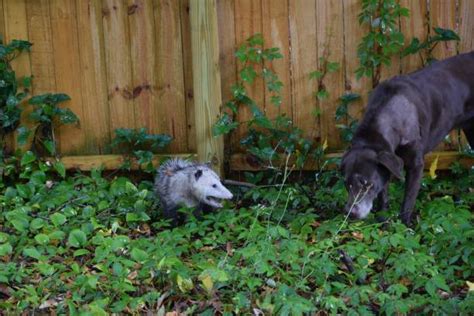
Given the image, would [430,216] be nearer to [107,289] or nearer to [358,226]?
[358,226]

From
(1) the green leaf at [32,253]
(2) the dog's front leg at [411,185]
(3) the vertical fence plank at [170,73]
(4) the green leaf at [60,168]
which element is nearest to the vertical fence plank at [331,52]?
(2) the dog's front leg at [411,185]

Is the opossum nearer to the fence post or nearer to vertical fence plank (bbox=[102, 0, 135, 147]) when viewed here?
the fence post

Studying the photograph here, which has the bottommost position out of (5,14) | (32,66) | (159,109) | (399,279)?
(399,279)

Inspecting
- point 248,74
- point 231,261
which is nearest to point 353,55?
point 248,74

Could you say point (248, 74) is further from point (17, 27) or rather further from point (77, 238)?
point (77, 238)

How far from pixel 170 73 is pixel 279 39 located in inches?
39.9

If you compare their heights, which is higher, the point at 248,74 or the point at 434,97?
the point at 248,74

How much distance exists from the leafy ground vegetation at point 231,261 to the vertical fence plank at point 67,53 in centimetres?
114

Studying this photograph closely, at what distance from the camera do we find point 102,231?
18.5ft

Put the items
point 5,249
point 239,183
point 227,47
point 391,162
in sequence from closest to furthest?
point 5,249
point 391,162
point 239,183
point 227,47

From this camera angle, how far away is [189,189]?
237 inches

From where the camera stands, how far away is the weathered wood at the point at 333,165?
21.8 ft

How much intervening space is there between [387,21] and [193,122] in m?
1.89

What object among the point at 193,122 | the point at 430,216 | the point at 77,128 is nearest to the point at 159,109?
the point at 193,122
